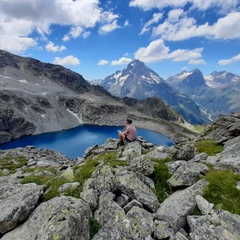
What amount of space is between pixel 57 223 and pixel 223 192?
9.60 metres

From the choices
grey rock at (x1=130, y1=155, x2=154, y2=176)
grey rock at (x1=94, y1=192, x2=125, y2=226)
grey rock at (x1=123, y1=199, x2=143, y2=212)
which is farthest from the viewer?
grey rock at (x1=130, y1=155, x2=154, y2=176)

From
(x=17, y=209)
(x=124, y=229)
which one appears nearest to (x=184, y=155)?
(x=124, y=229)

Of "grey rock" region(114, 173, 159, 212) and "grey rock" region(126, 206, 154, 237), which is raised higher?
"grey rock" region(114, 173, 159, 212)

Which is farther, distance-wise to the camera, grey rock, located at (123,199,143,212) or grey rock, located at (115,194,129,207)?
grey rock, located at (115,194,129,207)

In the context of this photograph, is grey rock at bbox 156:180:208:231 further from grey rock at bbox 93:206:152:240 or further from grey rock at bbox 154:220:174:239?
grey rock at bbox 93:206:152:240

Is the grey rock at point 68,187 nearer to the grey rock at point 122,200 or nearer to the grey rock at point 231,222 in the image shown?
the grey rock at point 122,200

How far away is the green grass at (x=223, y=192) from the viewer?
11.8 m

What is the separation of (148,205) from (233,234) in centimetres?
408

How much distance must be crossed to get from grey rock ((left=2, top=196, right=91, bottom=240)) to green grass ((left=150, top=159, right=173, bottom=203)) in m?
5.25

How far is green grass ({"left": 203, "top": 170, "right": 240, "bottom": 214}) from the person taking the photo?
11.8 m

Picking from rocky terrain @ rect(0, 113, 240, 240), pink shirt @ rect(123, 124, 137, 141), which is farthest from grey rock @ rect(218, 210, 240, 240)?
pink shirt @ rect(123, 124, 137, 141)

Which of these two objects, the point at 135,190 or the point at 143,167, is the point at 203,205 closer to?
the point at 135,190

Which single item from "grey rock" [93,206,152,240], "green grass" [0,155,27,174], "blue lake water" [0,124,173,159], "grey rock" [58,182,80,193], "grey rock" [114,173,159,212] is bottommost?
"blue lake water" [0,124,173,159]

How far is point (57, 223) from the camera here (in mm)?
8656
